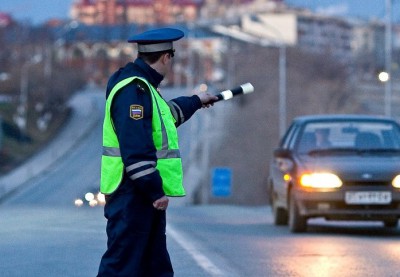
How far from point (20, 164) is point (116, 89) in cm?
10229

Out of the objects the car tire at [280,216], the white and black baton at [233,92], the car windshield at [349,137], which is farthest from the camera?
the car tire at [280,216]

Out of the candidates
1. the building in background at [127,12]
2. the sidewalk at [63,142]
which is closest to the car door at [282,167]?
the sidewalk at [63,142]

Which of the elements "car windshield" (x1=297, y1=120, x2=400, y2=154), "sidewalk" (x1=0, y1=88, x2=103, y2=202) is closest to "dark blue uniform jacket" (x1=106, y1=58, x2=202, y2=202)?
"car windshield" (x1=297, y1=120, x2=400, y2=154)

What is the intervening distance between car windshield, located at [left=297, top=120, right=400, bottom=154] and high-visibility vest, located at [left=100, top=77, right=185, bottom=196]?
986 centimetres

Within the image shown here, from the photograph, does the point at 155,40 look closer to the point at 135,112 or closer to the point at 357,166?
the point at 135,112

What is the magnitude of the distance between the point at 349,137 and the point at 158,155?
10.4m

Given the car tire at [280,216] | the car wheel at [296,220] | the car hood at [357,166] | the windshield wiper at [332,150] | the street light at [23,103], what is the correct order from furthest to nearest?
1. the street light at [23,103]
2. the car tire at [280,216]
3. the windshield wiper at [332,150]
4. the car wheel at [296,220]
5. the car hood at [357,166]

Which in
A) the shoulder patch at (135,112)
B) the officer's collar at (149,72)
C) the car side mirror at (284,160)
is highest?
the officer's collar at (149,72)

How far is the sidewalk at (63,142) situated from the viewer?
101831mm

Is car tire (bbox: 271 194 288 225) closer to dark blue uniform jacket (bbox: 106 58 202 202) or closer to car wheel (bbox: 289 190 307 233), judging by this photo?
car wheel (bbox: 289 190 307 233)

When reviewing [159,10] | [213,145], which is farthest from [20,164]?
[159,10]

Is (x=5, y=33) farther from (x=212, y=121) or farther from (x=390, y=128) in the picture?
(x=390, y=128)

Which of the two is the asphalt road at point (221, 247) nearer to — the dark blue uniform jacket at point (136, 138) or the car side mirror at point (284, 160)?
the car side mirror at point (284, 160)

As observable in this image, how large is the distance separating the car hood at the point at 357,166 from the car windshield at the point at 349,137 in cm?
29
